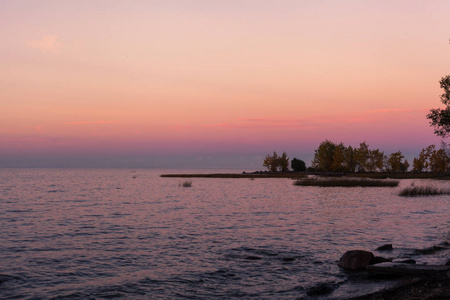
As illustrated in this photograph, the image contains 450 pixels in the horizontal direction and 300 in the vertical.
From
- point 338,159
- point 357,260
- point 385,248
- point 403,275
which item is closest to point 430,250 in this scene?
point 385,248

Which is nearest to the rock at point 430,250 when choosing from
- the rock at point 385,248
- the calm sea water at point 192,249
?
the calm sea water at point 192,249

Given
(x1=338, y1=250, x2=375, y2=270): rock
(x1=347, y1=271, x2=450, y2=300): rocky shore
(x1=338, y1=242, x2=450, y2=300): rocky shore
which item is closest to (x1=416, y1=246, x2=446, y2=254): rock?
(x1=338, y1=242, x2=450, y2=300): rocky shore

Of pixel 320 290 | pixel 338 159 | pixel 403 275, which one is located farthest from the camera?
pixel 338 159

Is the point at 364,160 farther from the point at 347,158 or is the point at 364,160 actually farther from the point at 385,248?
the point at 385,248

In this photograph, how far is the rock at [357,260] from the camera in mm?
16625

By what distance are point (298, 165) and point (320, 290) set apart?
595 feet

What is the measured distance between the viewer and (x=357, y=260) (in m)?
16.8

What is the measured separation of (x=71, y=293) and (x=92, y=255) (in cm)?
591

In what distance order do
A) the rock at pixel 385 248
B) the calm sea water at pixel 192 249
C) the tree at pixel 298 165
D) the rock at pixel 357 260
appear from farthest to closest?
the tree at pixel 298 165 → the rock at pixel 385 248 → the rock at pixel 357 260 → the calm sea water at pixel 192 249

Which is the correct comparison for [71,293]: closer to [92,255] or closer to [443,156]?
[92,255]

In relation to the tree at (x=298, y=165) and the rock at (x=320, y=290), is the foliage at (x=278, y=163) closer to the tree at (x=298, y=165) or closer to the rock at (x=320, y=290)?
the tree at (x=298, y=165)

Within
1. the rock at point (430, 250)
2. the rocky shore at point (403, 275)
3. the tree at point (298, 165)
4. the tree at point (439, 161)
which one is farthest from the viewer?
the tree at point (298, 165)

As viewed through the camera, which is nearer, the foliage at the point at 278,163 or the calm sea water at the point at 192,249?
the calm sea water at the point at 192,249

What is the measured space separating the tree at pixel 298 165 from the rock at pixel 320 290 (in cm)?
17958
